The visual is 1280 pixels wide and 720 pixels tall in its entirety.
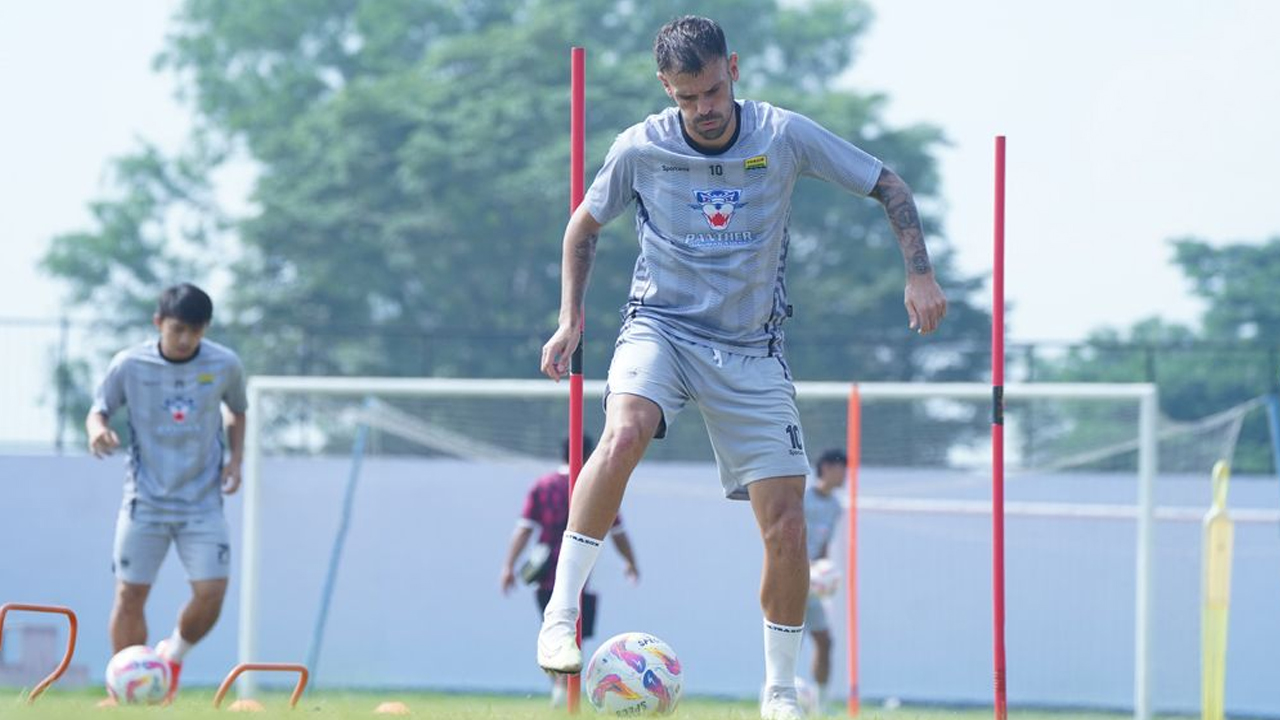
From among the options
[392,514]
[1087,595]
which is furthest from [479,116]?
[1087,595]

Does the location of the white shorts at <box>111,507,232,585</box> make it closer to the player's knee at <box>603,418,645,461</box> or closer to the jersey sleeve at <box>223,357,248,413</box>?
the jersey sleeve at <box>223,357,248,413</box>

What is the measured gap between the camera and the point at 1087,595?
18094 millimetres

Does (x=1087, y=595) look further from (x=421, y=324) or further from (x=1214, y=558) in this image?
(x=421, y=324)

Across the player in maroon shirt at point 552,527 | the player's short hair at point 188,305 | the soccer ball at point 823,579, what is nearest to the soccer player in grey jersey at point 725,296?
the player's short hair at point 188,305

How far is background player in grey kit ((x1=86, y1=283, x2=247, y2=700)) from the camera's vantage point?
9.41 m

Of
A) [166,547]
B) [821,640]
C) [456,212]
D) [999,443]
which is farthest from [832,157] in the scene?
[456,212]

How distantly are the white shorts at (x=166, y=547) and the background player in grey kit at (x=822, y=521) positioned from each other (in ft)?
17.6

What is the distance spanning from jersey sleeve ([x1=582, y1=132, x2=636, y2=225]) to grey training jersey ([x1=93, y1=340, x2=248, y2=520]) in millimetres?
3747

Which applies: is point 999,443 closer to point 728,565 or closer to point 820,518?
point 820,518

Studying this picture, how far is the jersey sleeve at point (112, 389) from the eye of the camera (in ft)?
31.0

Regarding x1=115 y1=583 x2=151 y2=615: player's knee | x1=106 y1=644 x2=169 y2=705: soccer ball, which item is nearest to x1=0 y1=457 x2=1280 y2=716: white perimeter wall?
x1=115 y1=583 x2=151 y2=615: player's knee

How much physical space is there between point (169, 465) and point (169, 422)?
21 cm

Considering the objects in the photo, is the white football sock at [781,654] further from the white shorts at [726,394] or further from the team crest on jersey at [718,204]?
the team crest on jersey at [718,204]

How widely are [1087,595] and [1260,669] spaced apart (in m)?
1.91
